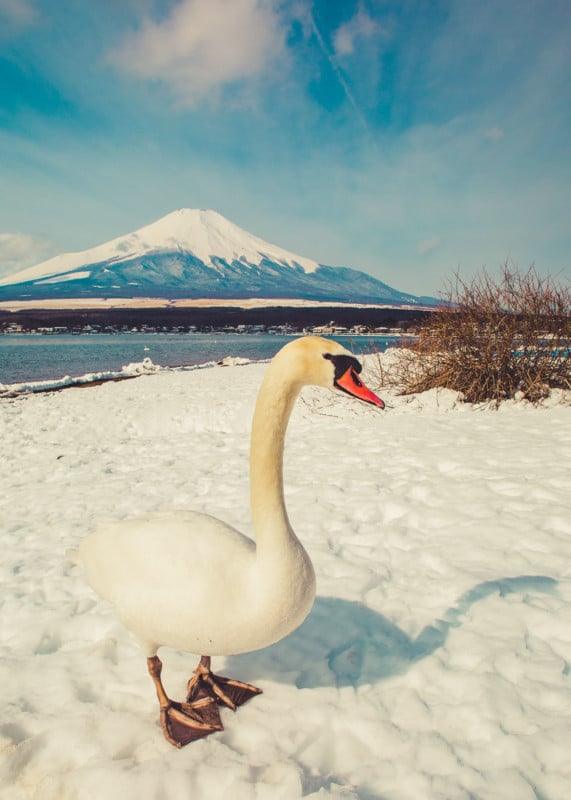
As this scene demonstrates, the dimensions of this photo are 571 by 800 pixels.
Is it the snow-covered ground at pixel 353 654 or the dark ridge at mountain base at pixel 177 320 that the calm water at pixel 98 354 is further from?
the dark ridge at mountain base at pixel 177 320

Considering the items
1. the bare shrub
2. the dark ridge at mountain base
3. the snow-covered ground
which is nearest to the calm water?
the bare shrub

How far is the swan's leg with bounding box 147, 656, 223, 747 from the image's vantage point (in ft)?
7.45

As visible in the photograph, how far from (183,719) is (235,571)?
0.91 meters

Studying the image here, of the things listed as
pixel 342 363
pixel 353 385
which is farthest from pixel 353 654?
pixel 342 363

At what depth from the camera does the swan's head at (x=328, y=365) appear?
201 cm

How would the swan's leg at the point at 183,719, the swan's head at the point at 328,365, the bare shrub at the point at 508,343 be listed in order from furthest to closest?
the bare shrub at the point at 508,343 < the swan's leg at the point at 183,719 < the swan's head at the point at 328,365

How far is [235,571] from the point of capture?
2.11 metres

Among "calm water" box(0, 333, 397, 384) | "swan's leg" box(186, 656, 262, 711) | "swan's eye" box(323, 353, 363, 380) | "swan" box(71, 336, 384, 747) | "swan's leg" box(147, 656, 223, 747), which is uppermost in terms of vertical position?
"swan's eye" box(323, 353, 363, 380)

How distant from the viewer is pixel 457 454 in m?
6.60

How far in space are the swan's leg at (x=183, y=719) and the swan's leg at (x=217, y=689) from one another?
86 mm

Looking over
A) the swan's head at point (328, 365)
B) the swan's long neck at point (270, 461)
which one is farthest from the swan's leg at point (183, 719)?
the swan's head at point (328, 365)

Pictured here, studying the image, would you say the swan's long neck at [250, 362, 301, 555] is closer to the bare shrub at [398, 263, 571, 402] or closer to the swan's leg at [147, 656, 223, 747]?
the swan's leg at [147, 656, 223, 747]

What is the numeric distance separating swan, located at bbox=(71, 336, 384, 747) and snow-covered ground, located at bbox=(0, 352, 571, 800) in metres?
0.36

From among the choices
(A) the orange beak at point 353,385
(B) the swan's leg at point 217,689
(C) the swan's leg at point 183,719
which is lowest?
(B) the swan's leg at point 217,689
